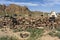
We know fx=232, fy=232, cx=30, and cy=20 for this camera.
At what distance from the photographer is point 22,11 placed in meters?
76.1

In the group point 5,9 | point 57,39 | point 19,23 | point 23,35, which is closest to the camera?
point 57,39

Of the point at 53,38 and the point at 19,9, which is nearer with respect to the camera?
the point at 53,38

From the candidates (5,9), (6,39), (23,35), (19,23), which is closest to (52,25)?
(19,23)

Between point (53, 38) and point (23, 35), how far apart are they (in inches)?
103

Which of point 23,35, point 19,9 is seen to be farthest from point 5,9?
point 23,35

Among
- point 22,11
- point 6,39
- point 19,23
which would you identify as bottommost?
point 22,11

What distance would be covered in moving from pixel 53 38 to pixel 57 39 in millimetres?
570

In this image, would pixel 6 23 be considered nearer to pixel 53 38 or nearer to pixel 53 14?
pixel 53 14

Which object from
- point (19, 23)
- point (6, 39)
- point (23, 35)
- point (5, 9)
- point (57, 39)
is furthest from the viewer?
point (5, 9)

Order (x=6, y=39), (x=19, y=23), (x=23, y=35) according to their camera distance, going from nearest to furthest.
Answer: (x=6, y=39), (x=23, y=35), (x=19, y=23)

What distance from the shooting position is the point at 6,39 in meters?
15.7

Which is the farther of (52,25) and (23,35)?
→ (52,25)

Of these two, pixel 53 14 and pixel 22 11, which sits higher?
pixel 53 14

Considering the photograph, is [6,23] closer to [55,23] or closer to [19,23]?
[19,23]
